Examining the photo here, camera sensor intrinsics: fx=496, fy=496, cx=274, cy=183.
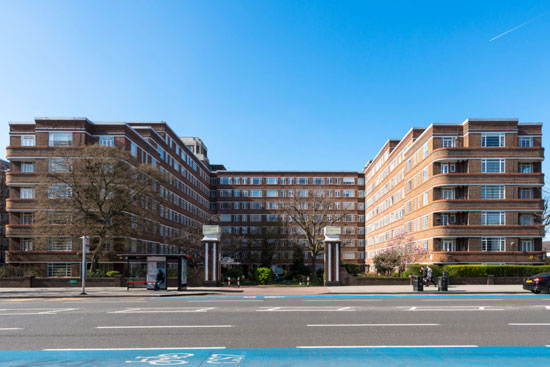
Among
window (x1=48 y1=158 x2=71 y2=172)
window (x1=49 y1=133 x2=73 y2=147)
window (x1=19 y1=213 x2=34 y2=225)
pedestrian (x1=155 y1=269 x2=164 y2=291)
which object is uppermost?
window (x1=49 y1=133 x2=73 y2=147)

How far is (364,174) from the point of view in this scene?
103438mm

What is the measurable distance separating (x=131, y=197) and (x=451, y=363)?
38.5m

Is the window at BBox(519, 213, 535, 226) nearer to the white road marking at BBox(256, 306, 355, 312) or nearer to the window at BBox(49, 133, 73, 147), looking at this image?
the white road marking at BBox(256, 306, 355, 312)

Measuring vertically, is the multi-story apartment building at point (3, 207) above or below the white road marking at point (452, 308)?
above

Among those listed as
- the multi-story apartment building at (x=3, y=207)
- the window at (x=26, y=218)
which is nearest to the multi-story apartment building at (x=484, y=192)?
the window at (x=26, y=218)

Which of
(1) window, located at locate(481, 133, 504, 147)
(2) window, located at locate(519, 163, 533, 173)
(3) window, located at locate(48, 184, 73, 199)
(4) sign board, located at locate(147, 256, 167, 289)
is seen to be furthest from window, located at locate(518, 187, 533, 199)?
(3) window, located at locate(48, 184, 73, 199)

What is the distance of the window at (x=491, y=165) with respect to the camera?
50.2 m

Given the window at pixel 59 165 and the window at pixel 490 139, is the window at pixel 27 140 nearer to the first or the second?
the window at pixel 59 165

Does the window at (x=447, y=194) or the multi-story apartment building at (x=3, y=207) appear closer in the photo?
the window at (x=447, y=194)

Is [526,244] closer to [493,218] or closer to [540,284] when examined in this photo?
[493,218]

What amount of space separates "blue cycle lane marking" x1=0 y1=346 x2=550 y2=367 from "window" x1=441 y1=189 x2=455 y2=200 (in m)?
42.4

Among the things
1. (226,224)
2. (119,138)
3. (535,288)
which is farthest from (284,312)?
(226,224)

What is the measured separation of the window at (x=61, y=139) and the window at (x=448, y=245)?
130ft

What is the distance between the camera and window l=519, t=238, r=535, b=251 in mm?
49812
